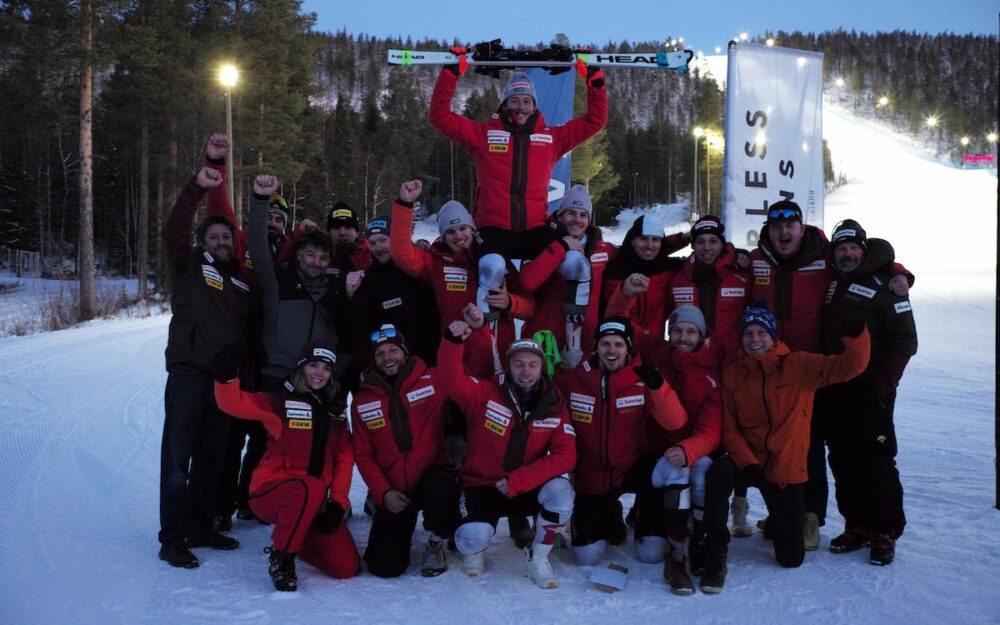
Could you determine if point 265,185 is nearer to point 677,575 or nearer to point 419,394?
point 419,394

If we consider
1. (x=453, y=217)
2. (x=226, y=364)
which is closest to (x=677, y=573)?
(x=453, y=217)

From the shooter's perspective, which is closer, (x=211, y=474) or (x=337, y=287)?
(x=211, y=474)

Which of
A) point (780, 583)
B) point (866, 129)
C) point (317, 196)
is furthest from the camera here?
point (866, 129)

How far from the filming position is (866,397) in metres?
4.40

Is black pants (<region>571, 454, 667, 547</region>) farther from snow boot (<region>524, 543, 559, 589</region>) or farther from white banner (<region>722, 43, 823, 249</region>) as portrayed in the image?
white banner (<region>722, 43, 823, 249</region>)

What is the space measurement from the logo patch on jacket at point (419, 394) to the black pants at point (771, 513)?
5.41 feet

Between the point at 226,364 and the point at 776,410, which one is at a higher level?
the point at 226,364

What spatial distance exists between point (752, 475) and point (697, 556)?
552 mm

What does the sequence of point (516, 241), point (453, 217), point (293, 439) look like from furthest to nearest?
point (516, 241)
point (453, 217)
point (293, 439)

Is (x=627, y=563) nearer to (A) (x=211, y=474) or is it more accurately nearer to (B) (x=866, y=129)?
(A) (x=211, y=474)

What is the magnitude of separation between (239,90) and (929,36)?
16531 centimetres

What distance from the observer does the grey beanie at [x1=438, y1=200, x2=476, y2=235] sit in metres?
4.72

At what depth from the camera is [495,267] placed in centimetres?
437

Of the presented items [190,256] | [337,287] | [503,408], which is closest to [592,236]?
[503,408]
